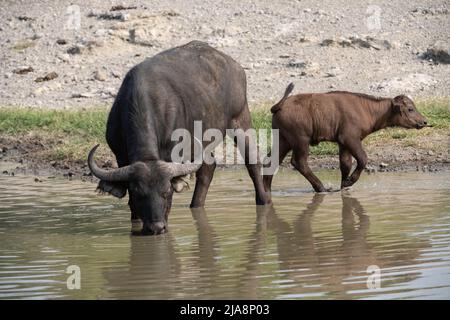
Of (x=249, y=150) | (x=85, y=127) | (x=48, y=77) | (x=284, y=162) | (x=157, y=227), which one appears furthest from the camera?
(x=48, y=77)

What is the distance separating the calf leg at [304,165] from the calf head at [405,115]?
1740 mm

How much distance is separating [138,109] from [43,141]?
8.90 meters

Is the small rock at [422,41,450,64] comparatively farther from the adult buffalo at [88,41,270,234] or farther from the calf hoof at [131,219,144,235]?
the calf hoof at [131,219,144,235]

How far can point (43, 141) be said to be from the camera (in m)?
19.8

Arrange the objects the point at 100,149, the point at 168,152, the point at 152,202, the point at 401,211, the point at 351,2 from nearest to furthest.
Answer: the point at 152,202 < the point at 168,152 < the point at 401,211 < the point at 100,149 < the point at 351,2

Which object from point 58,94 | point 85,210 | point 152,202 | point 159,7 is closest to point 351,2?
point 159,7

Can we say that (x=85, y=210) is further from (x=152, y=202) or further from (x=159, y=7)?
(x=159, y=7)

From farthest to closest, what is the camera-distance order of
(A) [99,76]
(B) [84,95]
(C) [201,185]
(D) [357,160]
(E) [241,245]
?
(A) [99,76] → (B) [84,95] → (D) [357,160] → (C) [201,185] → (E) [241,245]

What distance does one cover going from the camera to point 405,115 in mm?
15828

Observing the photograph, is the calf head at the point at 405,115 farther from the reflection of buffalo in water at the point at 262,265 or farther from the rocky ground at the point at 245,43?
the rocky ground at the point at 245,43

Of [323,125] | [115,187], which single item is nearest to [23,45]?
[323,125]

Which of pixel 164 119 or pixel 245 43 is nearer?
pixel 164 119

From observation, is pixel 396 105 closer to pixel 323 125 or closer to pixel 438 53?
pixel 323 125

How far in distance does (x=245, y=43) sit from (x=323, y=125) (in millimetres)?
14088
